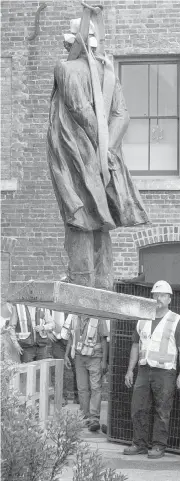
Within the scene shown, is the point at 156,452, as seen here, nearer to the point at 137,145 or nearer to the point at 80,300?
the point at 80,300

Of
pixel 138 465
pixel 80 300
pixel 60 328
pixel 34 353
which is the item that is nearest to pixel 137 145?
pixel 60 328

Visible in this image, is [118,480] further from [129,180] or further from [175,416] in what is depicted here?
[175,416]

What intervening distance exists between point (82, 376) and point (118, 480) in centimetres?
777

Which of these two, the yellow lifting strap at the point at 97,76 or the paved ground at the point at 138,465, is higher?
the yellow lifting strap at the point at 97,76

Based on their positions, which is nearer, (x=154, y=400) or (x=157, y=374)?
(x=157, y=374)

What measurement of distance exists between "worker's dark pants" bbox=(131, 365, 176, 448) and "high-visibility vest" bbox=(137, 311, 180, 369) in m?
0.09

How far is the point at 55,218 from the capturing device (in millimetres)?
18125

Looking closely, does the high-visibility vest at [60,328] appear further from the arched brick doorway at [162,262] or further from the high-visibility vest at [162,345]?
the high-visibility vest at [162,345]

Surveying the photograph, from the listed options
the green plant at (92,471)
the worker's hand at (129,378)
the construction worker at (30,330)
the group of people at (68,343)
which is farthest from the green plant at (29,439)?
the construction worker at (30,330)

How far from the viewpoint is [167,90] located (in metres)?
18.2

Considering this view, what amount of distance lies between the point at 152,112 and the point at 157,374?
6.93 meters

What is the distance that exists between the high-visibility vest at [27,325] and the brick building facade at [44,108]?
1.93m

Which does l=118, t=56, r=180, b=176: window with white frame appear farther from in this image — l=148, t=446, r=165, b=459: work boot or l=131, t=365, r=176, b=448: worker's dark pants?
l=148, t=446, r=165, b=459: work boot

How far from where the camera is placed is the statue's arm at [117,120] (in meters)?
8.08
